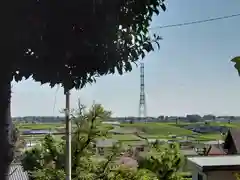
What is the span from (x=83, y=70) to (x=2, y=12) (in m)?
0.43

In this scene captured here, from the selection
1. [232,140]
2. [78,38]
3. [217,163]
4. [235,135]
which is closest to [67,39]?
[78,38]

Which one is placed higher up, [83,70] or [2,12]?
[2,12]

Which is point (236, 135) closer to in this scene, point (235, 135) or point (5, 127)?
point (235, 135)

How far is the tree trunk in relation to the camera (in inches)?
55.1

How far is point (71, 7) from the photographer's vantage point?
4.43ft

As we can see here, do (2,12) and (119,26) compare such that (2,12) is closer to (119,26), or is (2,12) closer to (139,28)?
(119,26)

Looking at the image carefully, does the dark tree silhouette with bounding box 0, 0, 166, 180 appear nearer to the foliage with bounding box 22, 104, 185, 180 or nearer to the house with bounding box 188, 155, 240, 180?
the foliage with bounding box 22, 104, 185, 180

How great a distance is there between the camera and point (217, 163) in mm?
7895

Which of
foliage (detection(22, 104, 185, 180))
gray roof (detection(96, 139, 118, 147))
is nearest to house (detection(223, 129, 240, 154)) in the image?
foliage (detection(22, 104, 185, 180))

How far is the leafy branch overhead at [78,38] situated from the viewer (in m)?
1.35

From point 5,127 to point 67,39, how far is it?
39 cm

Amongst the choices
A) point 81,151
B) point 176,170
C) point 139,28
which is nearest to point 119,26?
point 139,28

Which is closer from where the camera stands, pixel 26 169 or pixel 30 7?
pixel 30 7

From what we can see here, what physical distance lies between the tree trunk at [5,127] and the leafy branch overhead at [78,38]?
0.08 m
